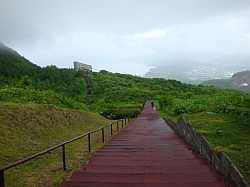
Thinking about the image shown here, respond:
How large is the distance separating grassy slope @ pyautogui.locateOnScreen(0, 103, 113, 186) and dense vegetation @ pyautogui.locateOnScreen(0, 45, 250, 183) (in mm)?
3805

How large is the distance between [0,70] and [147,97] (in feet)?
84.7

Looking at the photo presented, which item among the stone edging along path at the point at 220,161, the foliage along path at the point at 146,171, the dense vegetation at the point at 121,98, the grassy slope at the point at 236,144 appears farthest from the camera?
the dense vegetation at the point at 121,98

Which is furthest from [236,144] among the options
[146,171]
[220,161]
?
[146,171]

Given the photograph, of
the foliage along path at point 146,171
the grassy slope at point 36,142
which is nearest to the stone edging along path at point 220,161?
the foliage along path at point 146,171

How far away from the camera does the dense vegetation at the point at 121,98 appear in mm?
10658

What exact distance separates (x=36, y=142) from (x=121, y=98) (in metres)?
36.9

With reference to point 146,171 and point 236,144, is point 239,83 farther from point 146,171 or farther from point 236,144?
point 146,171

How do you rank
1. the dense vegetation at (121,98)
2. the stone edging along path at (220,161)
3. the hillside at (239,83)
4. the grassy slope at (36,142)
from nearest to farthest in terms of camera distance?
the stone edging along path at (220,161) → the grassy slope at (36,142) → the dense vegetation at (121,98) → the hillside at (239,83)

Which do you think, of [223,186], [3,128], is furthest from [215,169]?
[3,128]

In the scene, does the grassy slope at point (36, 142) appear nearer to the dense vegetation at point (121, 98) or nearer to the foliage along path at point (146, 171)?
the foliage along path at point (146, 171)

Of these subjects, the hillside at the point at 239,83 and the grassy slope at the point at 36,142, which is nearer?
the grassy slope at the point at 36,142

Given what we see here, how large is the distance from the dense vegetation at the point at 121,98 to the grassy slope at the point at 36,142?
12.5ft

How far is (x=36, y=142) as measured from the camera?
9602 millimetres

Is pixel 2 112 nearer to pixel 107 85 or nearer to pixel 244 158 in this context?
pixel 244 158
